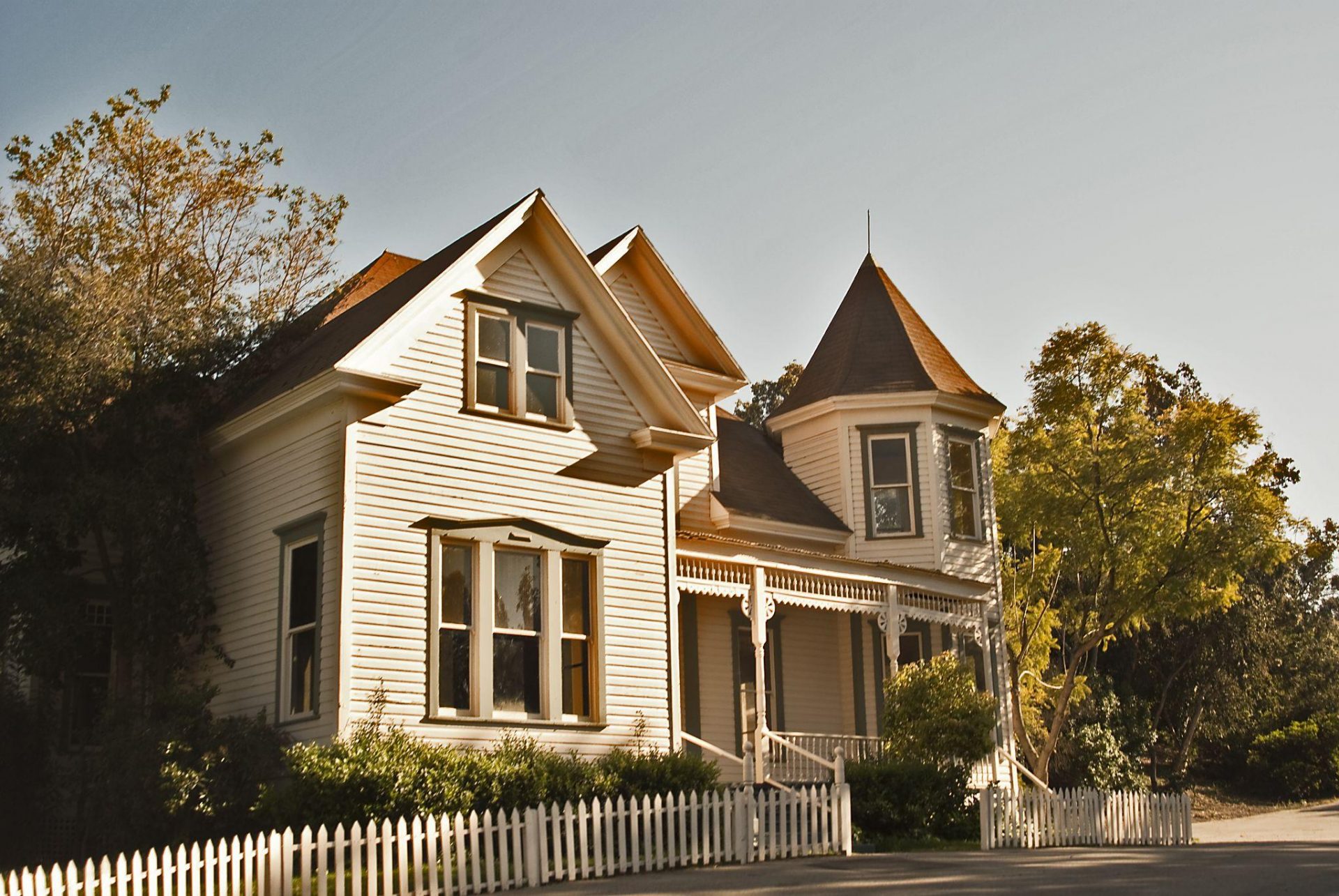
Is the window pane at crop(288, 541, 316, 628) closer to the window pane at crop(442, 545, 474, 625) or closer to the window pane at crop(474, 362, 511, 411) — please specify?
the window pane at crop(442, 545, 474, 625)

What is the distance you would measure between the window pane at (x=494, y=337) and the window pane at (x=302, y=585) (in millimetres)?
3566

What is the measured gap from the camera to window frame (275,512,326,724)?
57.3ft

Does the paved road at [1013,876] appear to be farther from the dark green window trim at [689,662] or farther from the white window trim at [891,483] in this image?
the white window trim at [891,483]

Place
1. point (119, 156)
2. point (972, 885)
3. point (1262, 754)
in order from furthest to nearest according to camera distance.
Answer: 1. point (1262, 754)
2. point (119, 156)
3. point (972, 885)

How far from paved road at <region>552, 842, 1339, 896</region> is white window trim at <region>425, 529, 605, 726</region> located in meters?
3.67

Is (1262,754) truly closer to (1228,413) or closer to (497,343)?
(1228,413)

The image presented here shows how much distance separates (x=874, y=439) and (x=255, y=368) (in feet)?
41.3

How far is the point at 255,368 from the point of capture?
71.1 ft

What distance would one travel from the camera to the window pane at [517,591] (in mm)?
18875

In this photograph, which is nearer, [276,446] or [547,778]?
[547,778]

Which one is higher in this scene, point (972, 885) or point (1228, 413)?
point (1228, 413)

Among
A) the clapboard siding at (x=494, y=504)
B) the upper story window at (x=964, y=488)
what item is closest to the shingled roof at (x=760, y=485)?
the upper story window at (x=964, y=488)

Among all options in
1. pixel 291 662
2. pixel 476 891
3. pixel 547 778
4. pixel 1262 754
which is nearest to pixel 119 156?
pixel 291 662

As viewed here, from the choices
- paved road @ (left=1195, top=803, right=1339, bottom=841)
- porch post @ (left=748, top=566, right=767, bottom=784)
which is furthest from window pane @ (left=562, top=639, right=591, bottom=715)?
paved road @ (left=1195, top=803, right=1339, bottom=841)
